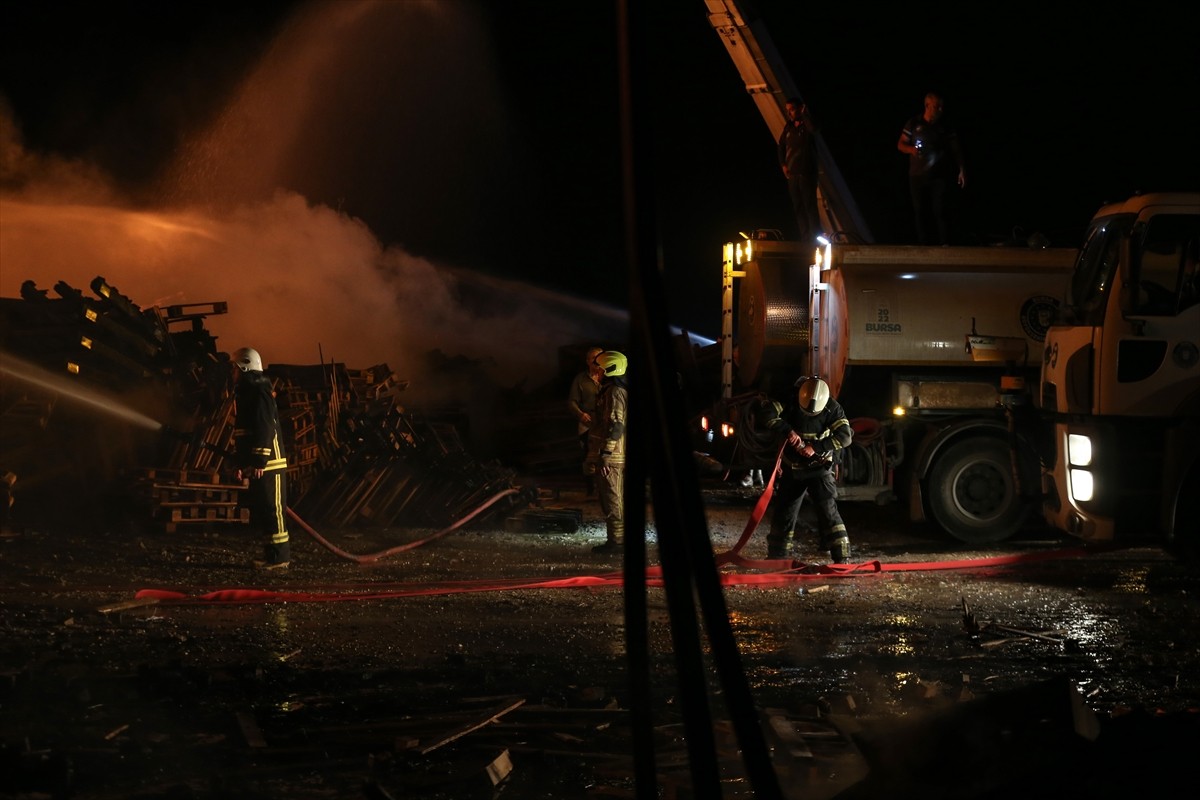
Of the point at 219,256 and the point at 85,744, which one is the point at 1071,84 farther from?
the point at 85,744

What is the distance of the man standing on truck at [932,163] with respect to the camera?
13117 mm

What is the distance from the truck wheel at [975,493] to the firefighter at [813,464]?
77.2 inches

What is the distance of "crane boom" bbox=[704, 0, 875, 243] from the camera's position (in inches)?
551

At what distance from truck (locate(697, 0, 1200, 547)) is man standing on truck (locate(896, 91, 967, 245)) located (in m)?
1.16

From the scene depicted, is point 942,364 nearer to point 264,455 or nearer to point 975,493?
point 975,493

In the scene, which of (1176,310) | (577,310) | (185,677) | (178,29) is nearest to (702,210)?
(577,310)

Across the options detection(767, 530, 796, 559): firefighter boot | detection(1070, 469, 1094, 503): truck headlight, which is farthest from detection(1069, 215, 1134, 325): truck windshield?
detection(767, 530, 796, 559): firefighter boot

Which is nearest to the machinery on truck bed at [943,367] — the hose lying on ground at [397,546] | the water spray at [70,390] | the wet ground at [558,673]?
the wet ground at [558,673]

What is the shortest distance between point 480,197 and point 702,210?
18.6ft

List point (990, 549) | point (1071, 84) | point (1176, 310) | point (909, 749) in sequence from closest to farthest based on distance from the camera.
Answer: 1. point (909, 749)
2. point (1176, 310)
3. point (990, 549)
4. point (1071, 84)

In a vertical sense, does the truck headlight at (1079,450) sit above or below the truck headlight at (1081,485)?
above

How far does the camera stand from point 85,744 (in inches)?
209

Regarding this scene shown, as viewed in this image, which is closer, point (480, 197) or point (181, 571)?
point (181, 571)

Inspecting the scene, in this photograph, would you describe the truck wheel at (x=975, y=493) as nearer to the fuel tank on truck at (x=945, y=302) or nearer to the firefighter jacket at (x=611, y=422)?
the fuel tank on truck at (x=945, y=302)
